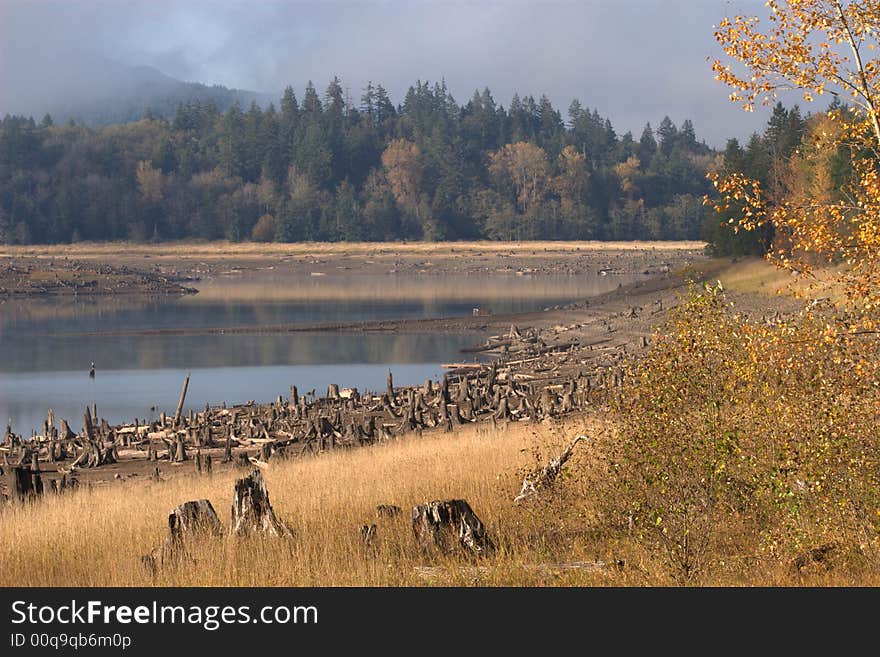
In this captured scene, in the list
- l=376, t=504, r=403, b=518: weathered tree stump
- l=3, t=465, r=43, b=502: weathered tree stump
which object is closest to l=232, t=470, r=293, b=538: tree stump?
l=376, t=504, r=403, b=518: weathered tree stump

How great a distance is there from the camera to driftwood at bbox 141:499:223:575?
15516 millimetres

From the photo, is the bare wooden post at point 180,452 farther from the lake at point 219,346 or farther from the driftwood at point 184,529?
the driftwood at point 184,529

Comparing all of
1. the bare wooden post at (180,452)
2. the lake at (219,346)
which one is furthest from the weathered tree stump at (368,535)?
the lake at (219,346)

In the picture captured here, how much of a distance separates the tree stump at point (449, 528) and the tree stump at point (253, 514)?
6.30 feet

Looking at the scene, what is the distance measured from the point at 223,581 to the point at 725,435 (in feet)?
19.4

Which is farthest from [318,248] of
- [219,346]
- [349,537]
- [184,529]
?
[349,537]

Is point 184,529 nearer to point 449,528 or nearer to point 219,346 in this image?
point 449,528

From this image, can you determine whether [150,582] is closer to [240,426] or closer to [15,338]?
[240,426]

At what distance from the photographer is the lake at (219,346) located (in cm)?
4628

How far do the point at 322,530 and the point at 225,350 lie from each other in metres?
45.7

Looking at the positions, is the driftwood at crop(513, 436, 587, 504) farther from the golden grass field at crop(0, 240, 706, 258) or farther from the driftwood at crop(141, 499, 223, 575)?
the golden grass field at crop(0, 240, 706, 258)

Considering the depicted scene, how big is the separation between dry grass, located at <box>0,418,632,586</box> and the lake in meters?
18.0

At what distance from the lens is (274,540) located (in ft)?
52.7


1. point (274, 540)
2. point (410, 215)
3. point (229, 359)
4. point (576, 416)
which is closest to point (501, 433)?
point (576, 416)
